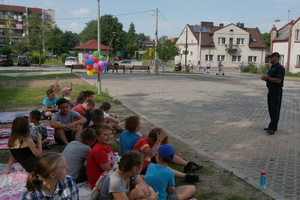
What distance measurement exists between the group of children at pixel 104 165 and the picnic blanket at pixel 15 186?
14cm

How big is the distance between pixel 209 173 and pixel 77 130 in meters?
2.94

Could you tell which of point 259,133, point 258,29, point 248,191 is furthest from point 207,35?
point 248,191

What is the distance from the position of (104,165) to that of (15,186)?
1.59 m

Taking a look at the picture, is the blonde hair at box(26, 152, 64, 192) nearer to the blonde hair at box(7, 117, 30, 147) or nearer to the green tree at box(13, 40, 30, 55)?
the blonde hair at box(7, 117, 30, 147)

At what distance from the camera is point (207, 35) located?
63.0 metres

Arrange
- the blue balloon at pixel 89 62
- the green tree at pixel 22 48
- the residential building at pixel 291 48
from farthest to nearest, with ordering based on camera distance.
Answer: the green tree at pixel 22 48 → the residential building at pixel 291 48 → the blue balloon at pixel 89 62

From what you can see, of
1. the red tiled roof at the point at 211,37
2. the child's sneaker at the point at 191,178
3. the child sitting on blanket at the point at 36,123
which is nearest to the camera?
the child's sneaker at the point at 191,178

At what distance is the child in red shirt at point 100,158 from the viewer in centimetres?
412

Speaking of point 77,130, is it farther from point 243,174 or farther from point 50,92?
point 243,174

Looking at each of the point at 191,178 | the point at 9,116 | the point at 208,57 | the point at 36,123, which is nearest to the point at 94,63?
the point at 9,116

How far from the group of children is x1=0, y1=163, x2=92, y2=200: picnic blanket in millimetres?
140

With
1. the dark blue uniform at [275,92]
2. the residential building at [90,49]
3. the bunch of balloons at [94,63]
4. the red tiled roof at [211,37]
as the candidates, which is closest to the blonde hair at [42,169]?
the dark blue uniform at [275,92]

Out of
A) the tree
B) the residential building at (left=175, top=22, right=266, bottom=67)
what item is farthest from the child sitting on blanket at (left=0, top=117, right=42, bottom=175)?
the residential building at (left=175, top=22, right=266, bottom=67)

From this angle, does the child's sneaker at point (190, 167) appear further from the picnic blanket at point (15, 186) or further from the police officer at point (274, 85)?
the police officer at point (274, 85)
